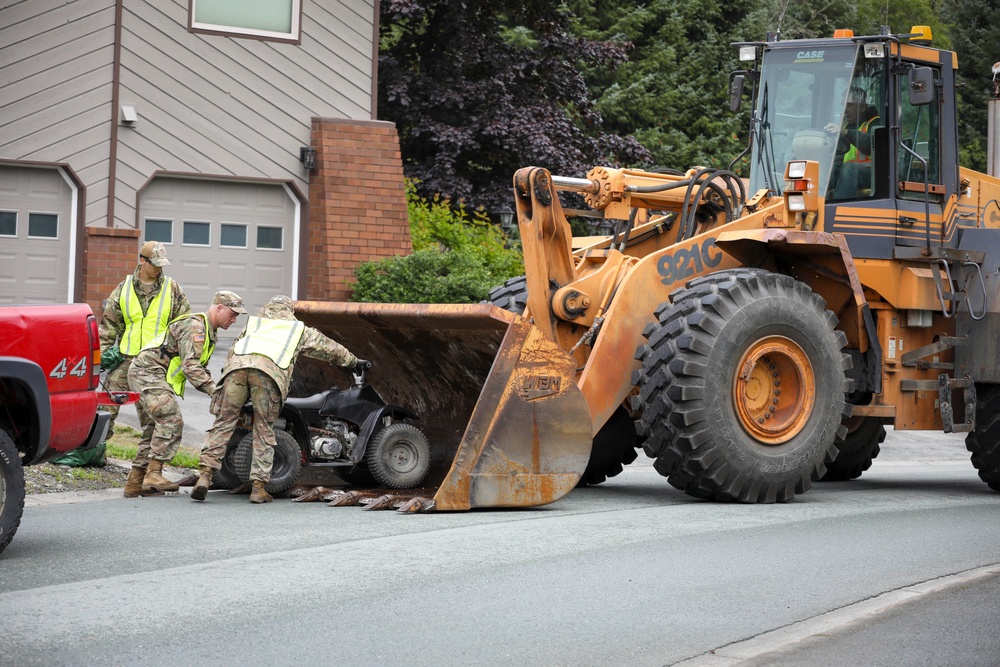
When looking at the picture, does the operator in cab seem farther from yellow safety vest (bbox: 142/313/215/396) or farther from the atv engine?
yellow safety vest (bbox: 142/313/215/396)

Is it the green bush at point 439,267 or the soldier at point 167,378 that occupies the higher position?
the green bush at point 439,267

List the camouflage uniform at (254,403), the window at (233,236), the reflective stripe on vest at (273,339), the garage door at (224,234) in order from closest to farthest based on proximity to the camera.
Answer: the camouflage uniform at (254,403) < the reflective stripe on vest at (273,339) < the garage door at (224,234) < the window at (233,236)

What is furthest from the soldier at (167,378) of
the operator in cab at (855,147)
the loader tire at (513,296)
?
the operator in cab at (855,147)

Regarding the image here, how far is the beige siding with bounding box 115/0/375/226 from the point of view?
18.3 meters

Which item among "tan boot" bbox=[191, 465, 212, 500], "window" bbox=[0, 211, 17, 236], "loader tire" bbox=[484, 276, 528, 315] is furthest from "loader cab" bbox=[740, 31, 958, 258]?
"window" bbox=[0, 211, 17, 236]

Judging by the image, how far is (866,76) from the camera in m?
11.4

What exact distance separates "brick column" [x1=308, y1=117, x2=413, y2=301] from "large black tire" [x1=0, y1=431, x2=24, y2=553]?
11.6m

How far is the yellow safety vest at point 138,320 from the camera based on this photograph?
10.9m

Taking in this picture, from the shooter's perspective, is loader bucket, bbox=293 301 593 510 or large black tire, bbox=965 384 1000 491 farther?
large black tire, bbox=965 384 1000 491

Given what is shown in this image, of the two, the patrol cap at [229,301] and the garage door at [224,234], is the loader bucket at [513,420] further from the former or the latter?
the garage door at [224,234]

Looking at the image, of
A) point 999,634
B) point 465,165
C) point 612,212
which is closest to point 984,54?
point 465,165

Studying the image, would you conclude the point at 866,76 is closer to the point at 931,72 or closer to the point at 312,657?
the point at 931,72

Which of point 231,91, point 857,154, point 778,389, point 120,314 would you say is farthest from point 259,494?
point 231,91

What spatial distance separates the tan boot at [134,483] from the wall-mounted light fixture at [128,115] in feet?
28.6
